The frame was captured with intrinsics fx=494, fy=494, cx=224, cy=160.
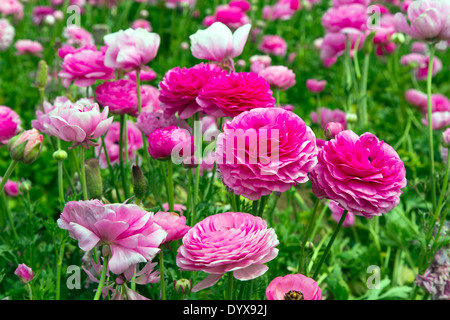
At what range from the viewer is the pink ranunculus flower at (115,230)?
0.68 metres

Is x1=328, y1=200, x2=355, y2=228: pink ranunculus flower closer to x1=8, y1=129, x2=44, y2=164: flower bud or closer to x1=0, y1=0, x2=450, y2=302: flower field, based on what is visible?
x1=0, y1=0, x2=450, y2=302: flower field

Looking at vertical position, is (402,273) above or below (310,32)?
below

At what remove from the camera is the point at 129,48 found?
1.04 metres

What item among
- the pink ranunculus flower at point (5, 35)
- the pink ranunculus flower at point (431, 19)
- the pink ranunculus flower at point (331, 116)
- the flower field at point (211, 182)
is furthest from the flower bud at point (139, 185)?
the pink ranunculus flower at point (5, 35)

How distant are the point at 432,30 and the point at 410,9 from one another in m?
0.07

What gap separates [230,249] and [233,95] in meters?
0.27

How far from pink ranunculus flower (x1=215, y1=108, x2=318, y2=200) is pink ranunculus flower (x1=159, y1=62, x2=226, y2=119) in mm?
165

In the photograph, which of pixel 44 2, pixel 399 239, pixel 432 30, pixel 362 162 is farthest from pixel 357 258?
pixel 44 2

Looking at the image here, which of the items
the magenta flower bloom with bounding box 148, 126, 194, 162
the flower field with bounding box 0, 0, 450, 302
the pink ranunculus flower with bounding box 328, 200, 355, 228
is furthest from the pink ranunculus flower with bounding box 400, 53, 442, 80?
the magenta flower bloom with bounding box 148, 126, 194, 162

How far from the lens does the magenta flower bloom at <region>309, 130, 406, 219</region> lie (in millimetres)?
760

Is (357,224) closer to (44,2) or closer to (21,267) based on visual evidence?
(21,267)

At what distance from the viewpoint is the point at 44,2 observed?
136 inches

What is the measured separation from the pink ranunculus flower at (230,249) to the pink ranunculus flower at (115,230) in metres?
0.05

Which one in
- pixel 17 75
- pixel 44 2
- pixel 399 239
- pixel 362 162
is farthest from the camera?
pixel 44 2
